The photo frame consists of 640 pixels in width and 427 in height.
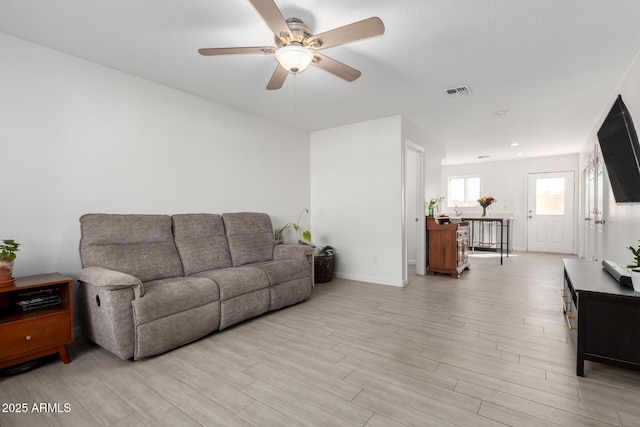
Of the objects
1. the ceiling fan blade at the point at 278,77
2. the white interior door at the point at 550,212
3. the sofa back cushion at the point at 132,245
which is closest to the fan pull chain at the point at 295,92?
the ceiling fan blade at the point at 278,77

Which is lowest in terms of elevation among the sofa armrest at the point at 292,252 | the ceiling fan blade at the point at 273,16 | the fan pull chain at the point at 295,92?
the sofa armrest at the point at 292,252

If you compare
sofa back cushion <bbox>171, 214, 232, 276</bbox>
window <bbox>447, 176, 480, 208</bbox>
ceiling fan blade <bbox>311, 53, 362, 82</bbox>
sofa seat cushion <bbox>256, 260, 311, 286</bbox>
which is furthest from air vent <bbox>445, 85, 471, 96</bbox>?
window <bbox>447, 176, 480, 208</bbox>

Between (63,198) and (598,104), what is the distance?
6058 millimetres

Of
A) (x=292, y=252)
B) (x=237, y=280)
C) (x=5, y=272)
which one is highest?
(x=5, y=272)

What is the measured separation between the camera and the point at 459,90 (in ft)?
11.3

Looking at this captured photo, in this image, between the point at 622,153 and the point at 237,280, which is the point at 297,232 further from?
the point at 622,153

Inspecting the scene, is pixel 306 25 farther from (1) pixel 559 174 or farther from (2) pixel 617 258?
(1) pixel 559 174

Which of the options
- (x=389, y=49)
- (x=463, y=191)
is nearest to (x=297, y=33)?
(x=389, y=49)

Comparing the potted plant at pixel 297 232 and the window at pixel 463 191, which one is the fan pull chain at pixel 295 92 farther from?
the window at pixel 463 191

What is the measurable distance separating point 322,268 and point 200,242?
1.98 metres

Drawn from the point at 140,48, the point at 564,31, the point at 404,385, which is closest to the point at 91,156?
the point at 140,48

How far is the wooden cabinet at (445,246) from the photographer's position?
16.1 feet

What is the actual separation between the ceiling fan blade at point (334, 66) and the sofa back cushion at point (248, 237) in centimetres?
215

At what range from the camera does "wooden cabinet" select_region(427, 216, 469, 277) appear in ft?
16.1
